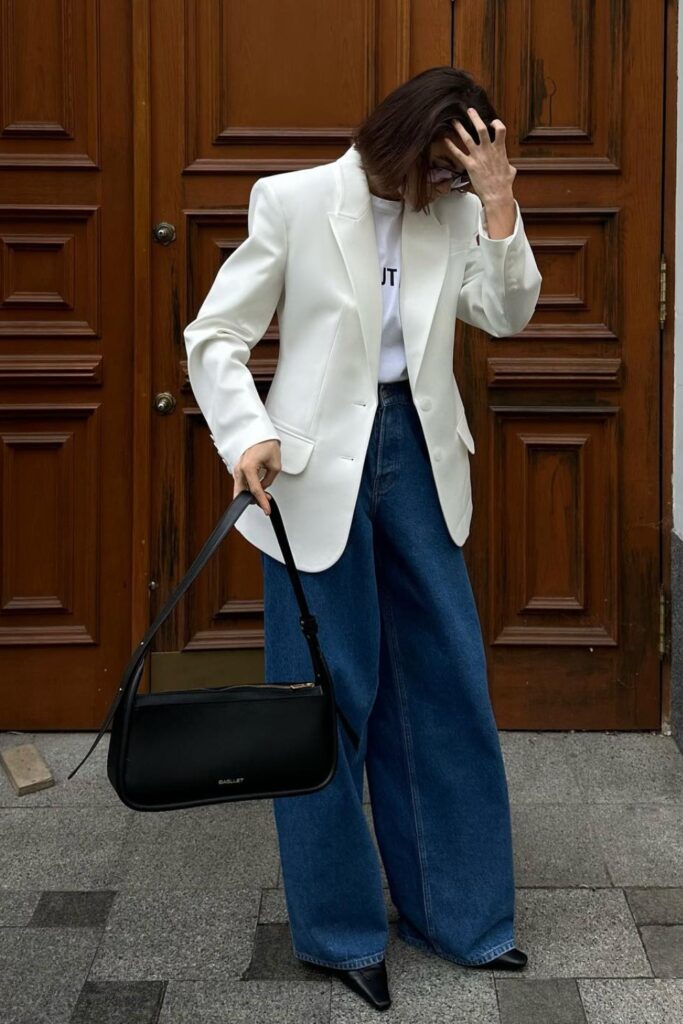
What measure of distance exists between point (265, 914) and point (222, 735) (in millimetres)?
882

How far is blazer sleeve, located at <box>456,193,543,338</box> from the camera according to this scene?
9.21 feet

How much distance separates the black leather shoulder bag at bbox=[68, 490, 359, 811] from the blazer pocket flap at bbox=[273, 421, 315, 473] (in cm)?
16

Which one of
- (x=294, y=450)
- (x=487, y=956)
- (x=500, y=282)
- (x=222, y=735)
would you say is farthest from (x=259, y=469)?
(x=487, y=956)

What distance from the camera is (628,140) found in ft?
14.0

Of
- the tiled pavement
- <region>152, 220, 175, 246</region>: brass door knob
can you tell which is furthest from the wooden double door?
the tiled pavement

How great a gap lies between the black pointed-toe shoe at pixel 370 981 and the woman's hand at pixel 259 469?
1.02 m

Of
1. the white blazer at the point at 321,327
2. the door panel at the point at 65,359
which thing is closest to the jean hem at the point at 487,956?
the white blazer at the point at 321,327

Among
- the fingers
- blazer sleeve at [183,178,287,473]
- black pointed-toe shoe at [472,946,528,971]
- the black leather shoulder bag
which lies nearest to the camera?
the black leather shoulder bag

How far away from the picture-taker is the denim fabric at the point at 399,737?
9.41 ft

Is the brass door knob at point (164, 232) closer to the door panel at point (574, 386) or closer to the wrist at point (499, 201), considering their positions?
the door panel at point (574, 386)

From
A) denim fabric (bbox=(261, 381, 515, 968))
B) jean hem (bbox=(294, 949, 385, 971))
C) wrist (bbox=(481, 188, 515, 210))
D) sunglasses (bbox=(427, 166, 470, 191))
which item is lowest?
jean hem (bbox=(294, 949, 385, 971))

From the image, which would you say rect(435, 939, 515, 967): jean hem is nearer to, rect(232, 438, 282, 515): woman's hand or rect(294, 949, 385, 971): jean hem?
rect(294, 949, 385, 971): jean hem

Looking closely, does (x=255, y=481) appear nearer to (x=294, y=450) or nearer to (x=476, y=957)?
(x=294, y=450)

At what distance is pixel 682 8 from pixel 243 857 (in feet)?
9.30
